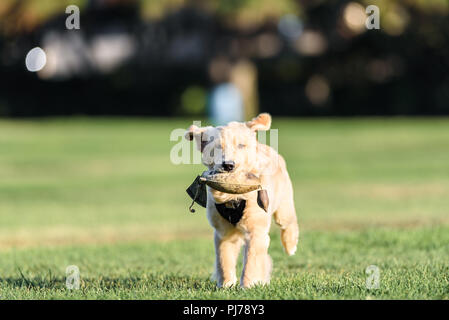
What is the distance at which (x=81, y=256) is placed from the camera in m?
9.98

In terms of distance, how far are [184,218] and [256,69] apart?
31.7 meters

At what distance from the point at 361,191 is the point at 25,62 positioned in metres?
30.5

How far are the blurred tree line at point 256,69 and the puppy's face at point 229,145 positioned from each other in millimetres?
35754

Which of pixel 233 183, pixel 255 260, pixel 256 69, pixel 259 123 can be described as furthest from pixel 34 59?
pixel 233 183

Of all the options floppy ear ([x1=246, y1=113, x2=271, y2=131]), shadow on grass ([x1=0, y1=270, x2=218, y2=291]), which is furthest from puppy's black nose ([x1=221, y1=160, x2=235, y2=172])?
shadow on grass ([x1=0, y1=270, x2=218, y2=291])

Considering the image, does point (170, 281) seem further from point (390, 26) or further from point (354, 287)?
point (390, 26)

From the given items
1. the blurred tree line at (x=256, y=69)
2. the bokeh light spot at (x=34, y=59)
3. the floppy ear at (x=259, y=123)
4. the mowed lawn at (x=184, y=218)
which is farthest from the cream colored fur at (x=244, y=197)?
the bokeh light spot at (x=34, y=59)

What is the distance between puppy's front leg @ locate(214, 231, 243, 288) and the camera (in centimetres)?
683

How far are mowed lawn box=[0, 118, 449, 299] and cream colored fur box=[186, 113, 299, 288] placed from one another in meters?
0.24

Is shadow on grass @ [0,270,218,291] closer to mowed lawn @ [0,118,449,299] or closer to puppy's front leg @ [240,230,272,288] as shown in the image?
mowed lawn @ [0,118,449,299]

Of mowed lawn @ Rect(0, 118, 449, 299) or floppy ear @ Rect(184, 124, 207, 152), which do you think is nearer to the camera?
floppy ear @ Rect(184, 124, 207, 152)

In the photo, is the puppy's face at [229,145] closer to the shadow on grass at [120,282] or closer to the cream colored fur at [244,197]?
the cream colored fur at [244,197]

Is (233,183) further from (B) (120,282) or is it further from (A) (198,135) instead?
(B) (120,282)
